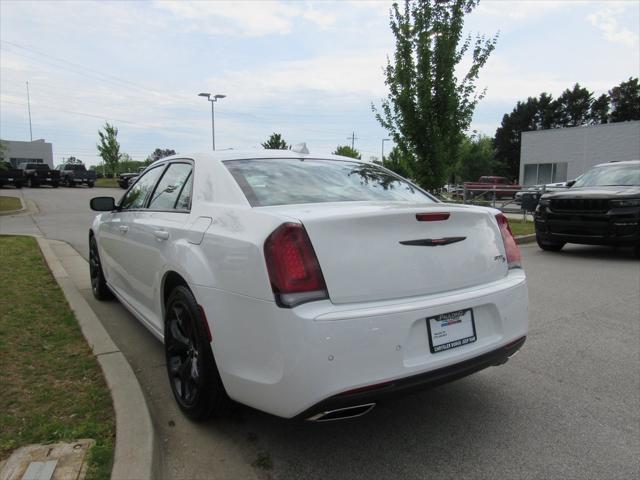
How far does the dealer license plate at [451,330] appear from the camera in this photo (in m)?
2.40

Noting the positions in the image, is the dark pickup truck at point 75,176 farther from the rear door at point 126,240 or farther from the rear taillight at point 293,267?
the rear taillight at point 293,267

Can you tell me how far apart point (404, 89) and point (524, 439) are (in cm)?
929

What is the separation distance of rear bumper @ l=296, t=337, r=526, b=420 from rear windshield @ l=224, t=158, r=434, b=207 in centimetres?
106

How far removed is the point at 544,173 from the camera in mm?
35781

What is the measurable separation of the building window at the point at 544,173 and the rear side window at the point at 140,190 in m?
34.5

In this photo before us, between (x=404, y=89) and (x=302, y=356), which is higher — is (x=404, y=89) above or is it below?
above

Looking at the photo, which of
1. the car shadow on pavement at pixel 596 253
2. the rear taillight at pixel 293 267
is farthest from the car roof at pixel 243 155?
the car shadow on pavement at pixel 596 253

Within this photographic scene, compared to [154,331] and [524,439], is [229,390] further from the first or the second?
[524,439]

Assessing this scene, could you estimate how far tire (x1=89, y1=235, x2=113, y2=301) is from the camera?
17.4 ft

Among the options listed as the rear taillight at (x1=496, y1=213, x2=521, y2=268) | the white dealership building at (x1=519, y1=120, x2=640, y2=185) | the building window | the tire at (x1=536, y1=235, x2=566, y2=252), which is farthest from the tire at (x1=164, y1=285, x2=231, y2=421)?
the building window

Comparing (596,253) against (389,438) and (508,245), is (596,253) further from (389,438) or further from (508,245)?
(389,438)

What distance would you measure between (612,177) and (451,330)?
879cm

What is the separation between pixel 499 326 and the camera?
2707 mm

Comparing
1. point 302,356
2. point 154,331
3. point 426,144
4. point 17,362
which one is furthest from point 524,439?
point 426,144
